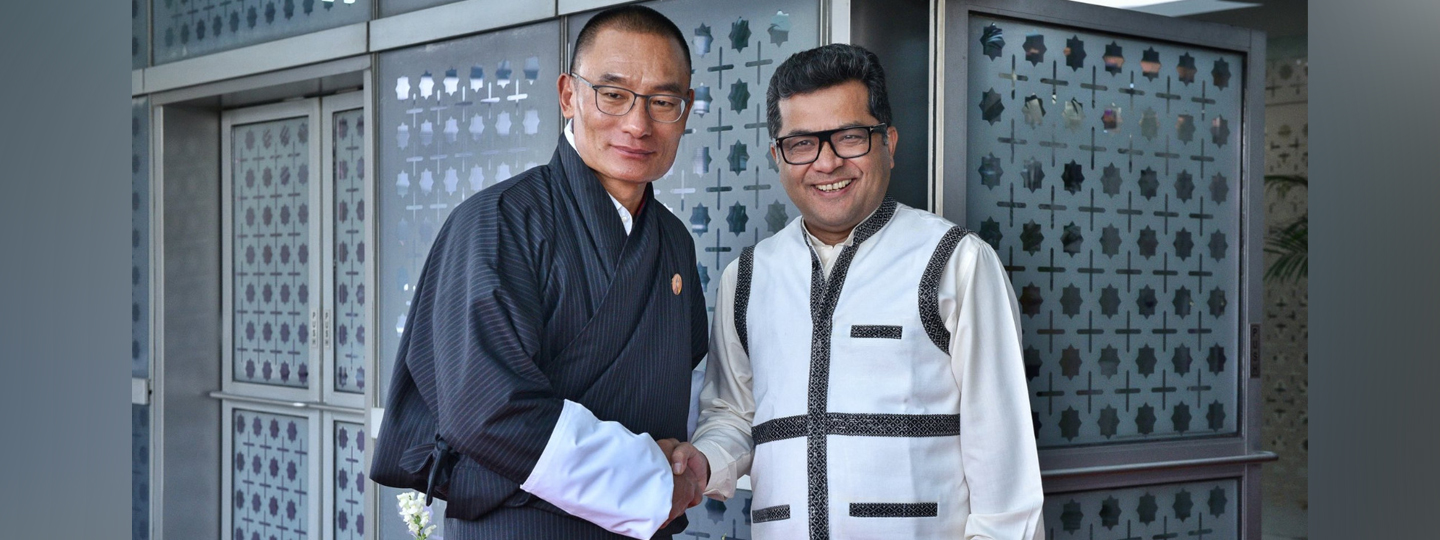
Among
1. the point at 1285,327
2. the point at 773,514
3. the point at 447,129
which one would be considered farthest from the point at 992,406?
the point at 1285,327

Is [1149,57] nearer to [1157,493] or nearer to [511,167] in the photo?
[1157,493]

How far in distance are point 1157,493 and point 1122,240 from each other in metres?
0.69

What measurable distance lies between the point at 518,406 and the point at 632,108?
58 cm

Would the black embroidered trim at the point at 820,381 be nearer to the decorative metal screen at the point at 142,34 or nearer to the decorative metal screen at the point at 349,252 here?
the decorative metal screen at the point at 349,252

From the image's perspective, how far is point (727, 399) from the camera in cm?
248

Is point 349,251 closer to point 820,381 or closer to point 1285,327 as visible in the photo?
point 820,381

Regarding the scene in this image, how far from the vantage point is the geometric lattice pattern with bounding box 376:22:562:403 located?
374cm

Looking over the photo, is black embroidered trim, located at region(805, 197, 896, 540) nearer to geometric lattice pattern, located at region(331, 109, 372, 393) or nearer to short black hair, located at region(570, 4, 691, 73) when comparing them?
short black hair, located at region(570, 4, 691, 73)

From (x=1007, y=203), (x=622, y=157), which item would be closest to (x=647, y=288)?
(x=622, y=157)

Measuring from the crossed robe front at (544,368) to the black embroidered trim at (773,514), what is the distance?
22 centimetres

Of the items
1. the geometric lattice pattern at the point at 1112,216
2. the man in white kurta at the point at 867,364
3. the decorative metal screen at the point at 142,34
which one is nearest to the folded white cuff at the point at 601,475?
the man in white kurta at the point at 867,364

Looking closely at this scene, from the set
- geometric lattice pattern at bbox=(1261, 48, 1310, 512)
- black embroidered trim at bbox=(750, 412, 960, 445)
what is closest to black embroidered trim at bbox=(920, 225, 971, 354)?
black embroidered trim at bbox=(750, 412, 960, 445)

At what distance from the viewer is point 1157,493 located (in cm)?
328

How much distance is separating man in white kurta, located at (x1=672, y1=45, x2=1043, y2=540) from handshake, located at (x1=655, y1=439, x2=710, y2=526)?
1 centimetres
